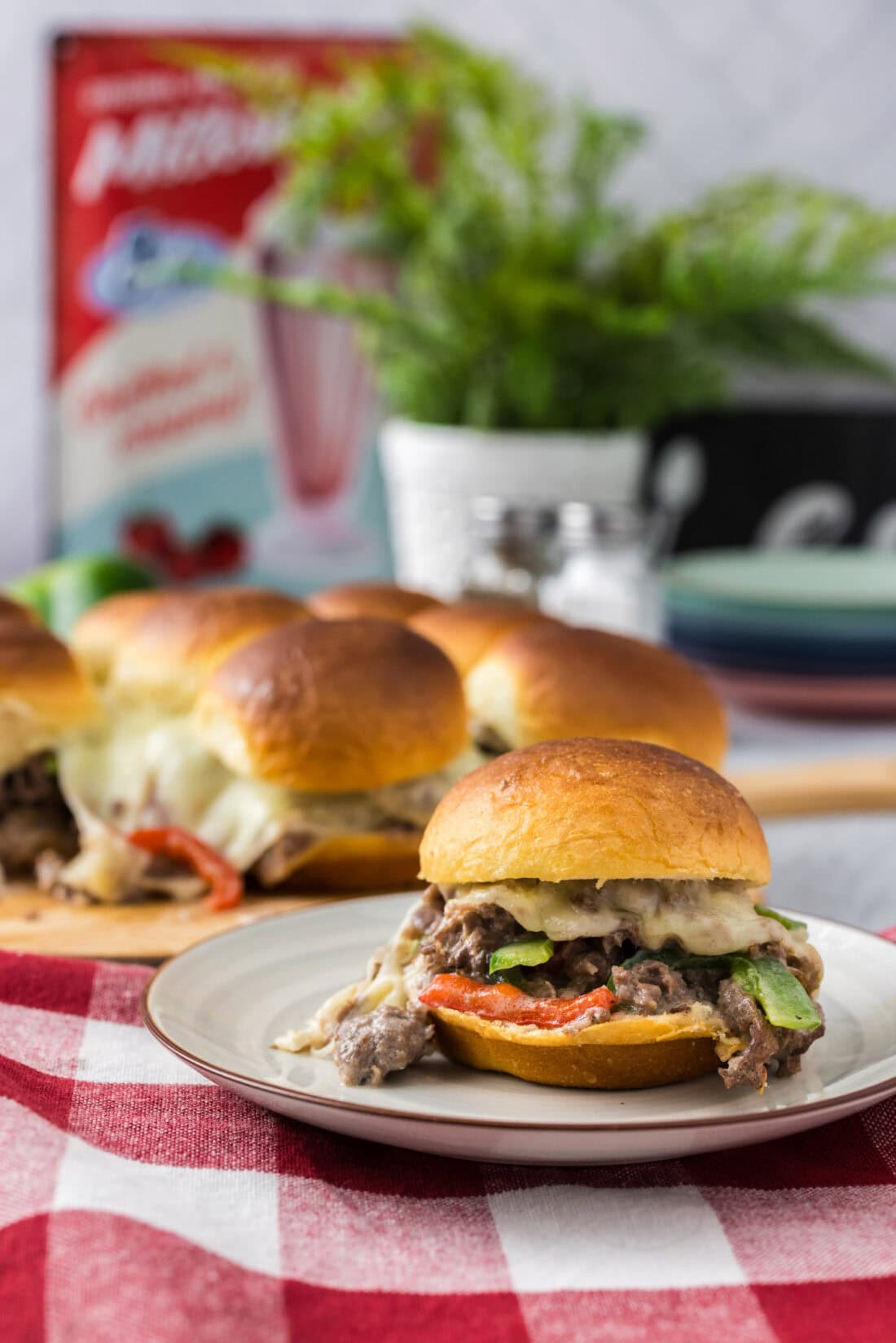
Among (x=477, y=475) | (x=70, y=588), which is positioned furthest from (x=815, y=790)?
(x=70, y=588)

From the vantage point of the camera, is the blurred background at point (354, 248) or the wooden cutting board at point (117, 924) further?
the blurred background at point (354, 248)

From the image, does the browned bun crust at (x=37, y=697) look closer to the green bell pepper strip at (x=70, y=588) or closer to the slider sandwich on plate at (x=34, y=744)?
the slider sandwich on plate at (x=34, y=744)

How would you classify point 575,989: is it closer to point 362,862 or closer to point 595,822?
point 595,822

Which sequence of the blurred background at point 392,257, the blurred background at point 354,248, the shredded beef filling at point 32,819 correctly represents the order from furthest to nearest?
the blurred background at point 354,248 < the blurred background at point 392,257 < the shredded beef filling at point 32,819

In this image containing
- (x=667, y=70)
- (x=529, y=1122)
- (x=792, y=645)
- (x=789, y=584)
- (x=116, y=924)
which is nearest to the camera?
(x=529, y=1122)

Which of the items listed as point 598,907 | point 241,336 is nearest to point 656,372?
point 241,336

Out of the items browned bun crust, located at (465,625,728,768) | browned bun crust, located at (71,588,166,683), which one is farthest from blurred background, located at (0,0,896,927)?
browned bun crust, located at (465,625,728,768)

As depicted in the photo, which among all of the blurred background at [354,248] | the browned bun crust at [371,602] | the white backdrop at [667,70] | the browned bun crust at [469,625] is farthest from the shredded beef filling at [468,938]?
the white backdrop at [667,70]
